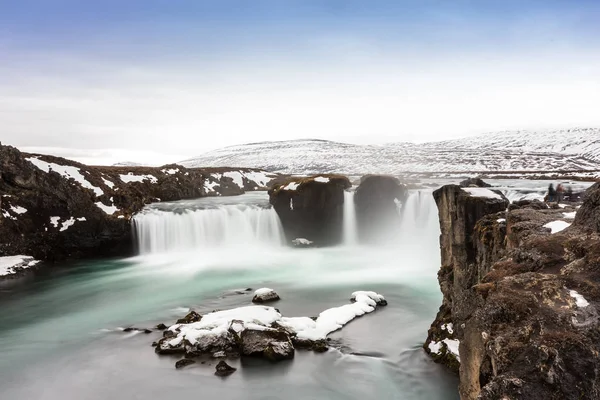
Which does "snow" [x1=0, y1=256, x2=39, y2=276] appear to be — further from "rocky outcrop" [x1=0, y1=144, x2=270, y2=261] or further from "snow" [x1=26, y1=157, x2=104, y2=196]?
"snow" [x1=26, y1=157, x2=104, y2=196]

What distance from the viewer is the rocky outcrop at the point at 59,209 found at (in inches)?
1336

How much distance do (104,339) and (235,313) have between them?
6252 mm

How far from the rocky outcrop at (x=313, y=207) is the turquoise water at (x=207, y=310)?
4.78 meters

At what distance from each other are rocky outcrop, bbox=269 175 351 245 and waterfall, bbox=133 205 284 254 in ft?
4.92

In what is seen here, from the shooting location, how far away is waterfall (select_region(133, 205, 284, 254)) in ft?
127

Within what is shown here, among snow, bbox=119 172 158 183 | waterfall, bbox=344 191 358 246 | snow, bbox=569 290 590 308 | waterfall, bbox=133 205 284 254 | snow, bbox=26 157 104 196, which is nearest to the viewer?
snow, bbox=569 290 590 308

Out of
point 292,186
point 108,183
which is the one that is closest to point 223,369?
point 292,186

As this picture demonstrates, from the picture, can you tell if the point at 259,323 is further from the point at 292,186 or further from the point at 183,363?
the point at 292,186

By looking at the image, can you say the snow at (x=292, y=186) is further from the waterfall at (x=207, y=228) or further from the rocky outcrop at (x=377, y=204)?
the rocky outcrop at (x=377, y=204)

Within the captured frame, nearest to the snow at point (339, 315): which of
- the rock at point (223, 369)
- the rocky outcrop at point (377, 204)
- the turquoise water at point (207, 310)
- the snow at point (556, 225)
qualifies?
the turquoise water at point (207, 310)

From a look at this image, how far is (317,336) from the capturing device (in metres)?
→ 17.4

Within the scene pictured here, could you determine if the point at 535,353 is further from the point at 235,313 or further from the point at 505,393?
the point at 235,313

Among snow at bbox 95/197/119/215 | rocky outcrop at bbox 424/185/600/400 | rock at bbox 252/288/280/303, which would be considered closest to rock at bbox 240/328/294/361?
rock at bbox 252/288/280/303

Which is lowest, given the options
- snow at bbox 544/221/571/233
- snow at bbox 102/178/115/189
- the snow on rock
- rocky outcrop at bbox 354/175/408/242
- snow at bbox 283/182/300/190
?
rocky outcrop at bbox 354/175/408/242
